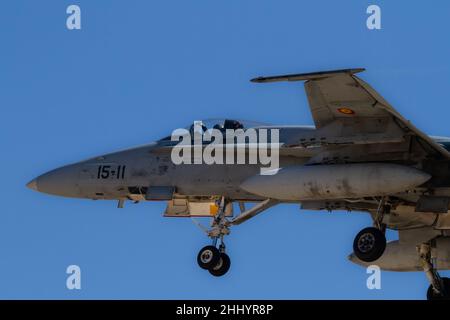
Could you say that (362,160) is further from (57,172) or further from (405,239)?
(57,172)

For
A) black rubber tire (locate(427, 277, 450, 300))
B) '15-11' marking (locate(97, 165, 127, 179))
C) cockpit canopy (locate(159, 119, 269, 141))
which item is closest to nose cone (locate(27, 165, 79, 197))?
'15-11' marking (locate(97, 165, 127, 179))

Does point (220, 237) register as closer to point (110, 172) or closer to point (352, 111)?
point (110, 172)

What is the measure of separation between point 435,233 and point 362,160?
418cm

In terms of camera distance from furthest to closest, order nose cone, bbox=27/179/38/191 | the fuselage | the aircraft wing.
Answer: nose cone, bbox=27/179/38/191 < the fuselage < the aircraft wing

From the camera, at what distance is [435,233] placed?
98.4 ft

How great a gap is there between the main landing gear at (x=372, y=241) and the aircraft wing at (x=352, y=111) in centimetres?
185

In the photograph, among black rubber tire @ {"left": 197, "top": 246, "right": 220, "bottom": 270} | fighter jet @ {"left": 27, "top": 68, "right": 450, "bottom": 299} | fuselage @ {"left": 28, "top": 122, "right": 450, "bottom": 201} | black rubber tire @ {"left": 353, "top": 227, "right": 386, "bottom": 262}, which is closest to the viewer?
fighter jet @ {"left": 27, "top": 68, "right": 450, "bottom": 299}

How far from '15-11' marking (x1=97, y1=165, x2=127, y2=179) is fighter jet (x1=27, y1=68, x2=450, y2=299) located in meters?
0.03

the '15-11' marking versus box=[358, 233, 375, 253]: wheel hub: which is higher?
the '15-11' marking

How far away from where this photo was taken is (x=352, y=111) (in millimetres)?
25234

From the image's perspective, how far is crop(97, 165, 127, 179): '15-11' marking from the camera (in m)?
29.7

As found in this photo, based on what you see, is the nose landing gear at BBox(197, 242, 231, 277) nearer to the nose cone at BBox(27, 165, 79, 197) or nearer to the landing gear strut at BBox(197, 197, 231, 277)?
the landing gear strut at BBox(197, 197, 231, 277)
